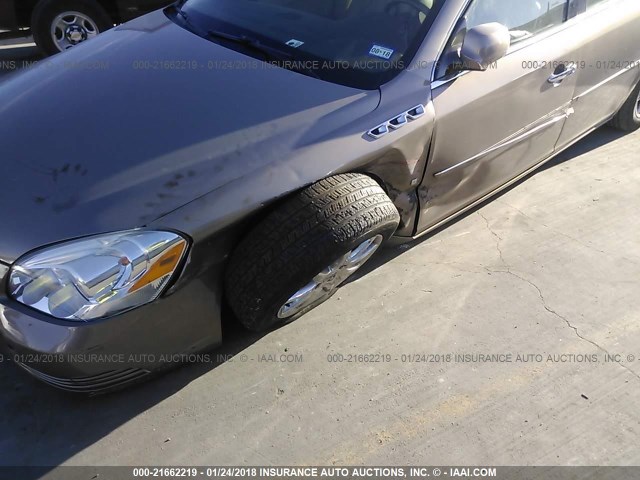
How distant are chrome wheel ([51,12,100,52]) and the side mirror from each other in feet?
13.4

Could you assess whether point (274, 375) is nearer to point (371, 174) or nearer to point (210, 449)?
point (210, 449)

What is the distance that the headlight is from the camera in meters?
1.86

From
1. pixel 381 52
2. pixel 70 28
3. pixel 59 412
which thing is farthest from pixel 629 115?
pixel 70 28

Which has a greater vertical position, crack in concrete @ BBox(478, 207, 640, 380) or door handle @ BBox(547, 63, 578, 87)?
door handle @ BBox(547, 63, 578, 87)

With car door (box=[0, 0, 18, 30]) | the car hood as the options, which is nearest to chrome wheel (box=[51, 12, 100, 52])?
car door (box=[0, 0, 18, 30])

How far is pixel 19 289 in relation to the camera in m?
1.91

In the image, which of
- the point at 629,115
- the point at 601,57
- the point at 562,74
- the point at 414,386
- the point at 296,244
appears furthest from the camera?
the point at 629,115

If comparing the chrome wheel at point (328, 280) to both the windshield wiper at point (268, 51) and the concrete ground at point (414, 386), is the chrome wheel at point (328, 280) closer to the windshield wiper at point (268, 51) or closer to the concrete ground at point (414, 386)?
the concrete ground at point (414, 386)

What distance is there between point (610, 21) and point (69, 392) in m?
3.43

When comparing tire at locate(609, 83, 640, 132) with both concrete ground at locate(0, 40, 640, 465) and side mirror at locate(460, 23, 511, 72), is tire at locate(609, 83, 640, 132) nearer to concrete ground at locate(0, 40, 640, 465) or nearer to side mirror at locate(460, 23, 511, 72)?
concrete ground at locate(0, 40, 640, 465)

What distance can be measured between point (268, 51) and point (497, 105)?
1.12m

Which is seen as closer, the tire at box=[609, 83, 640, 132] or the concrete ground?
the concrete ground

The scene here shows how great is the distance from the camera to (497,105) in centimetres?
282

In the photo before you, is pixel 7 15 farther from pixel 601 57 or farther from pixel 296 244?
pixel 601 57
